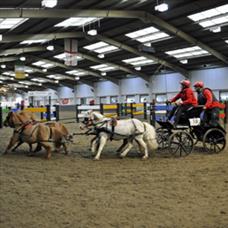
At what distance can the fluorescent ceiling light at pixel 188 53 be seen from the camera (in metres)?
26.2

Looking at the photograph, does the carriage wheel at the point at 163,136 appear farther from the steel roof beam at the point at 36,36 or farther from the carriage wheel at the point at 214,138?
the steel roof beam at the point at 36,36

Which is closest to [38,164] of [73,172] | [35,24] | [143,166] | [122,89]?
[73,172]

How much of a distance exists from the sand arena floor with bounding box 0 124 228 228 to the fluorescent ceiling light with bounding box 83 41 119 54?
19752 mm

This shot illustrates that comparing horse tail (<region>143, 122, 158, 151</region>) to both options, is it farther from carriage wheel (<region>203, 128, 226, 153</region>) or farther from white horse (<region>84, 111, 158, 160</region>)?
carriage wheel (<region>203, 128, 226, 153</region>)

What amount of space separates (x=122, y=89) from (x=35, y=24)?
21432mm

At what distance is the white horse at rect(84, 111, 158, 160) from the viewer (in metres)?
8.01

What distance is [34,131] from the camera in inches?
326

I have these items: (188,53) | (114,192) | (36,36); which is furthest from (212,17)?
(114,192)

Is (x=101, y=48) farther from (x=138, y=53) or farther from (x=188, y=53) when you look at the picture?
(x=188, y=53)

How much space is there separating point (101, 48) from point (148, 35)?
5.97m

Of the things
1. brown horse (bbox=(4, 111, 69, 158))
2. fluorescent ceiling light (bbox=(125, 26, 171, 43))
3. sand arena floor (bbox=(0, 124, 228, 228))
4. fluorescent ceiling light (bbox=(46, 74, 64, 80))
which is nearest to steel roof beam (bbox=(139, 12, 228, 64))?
fluorescent ceiling light (bbox=(125, 26, 171, 43))

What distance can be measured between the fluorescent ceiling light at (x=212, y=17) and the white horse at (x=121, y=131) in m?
11.2

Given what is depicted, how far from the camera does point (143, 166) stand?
285 inches

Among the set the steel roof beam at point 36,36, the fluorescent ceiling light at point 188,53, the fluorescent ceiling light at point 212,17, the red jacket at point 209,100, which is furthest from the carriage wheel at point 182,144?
the fluorescent ceiling light at point 188,53
